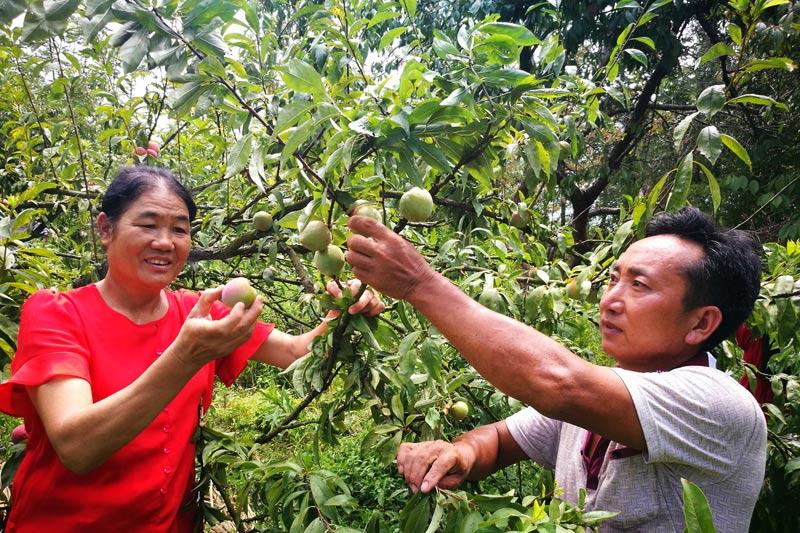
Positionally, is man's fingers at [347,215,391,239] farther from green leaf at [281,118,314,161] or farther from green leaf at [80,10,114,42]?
green leaf at [80,10,114,42]

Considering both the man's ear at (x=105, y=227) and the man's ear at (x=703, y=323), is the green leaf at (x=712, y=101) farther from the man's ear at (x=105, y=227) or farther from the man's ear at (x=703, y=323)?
the man's ear at (x=105, y=227)

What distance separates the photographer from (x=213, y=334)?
117 cm

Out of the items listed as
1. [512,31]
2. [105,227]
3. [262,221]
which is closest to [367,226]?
[512,31]

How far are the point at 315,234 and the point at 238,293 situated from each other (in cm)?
29

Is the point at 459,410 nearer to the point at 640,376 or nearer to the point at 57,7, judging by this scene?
the point at 640,376

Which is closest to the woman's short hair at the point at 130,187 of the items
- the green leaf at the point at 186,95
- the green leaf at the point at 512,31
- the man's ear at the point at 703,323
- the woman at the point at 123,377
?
the woman at the point at 123,377

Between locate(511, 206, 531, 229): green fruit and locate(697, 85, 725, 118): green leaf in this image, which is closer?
locate(697, 85, 725, 118): green leaf

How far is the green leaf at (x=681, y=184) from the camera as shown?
4.12ft

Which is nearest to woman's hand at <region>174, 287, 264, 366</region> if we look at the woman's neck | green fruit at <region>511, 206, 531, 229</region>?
the woman's neck

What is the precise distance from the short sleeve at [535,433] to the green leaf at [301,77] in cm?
110

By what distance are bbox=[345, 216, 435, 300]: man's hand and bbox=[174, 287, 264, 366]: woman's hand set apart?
25 cm

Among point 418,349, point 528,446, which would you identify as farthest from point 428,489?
point 528,446

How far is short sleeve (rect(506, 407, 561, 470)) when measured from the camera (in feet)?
5.29

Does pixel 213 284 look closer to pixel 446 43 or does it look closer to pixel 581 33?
pixel 446 43
